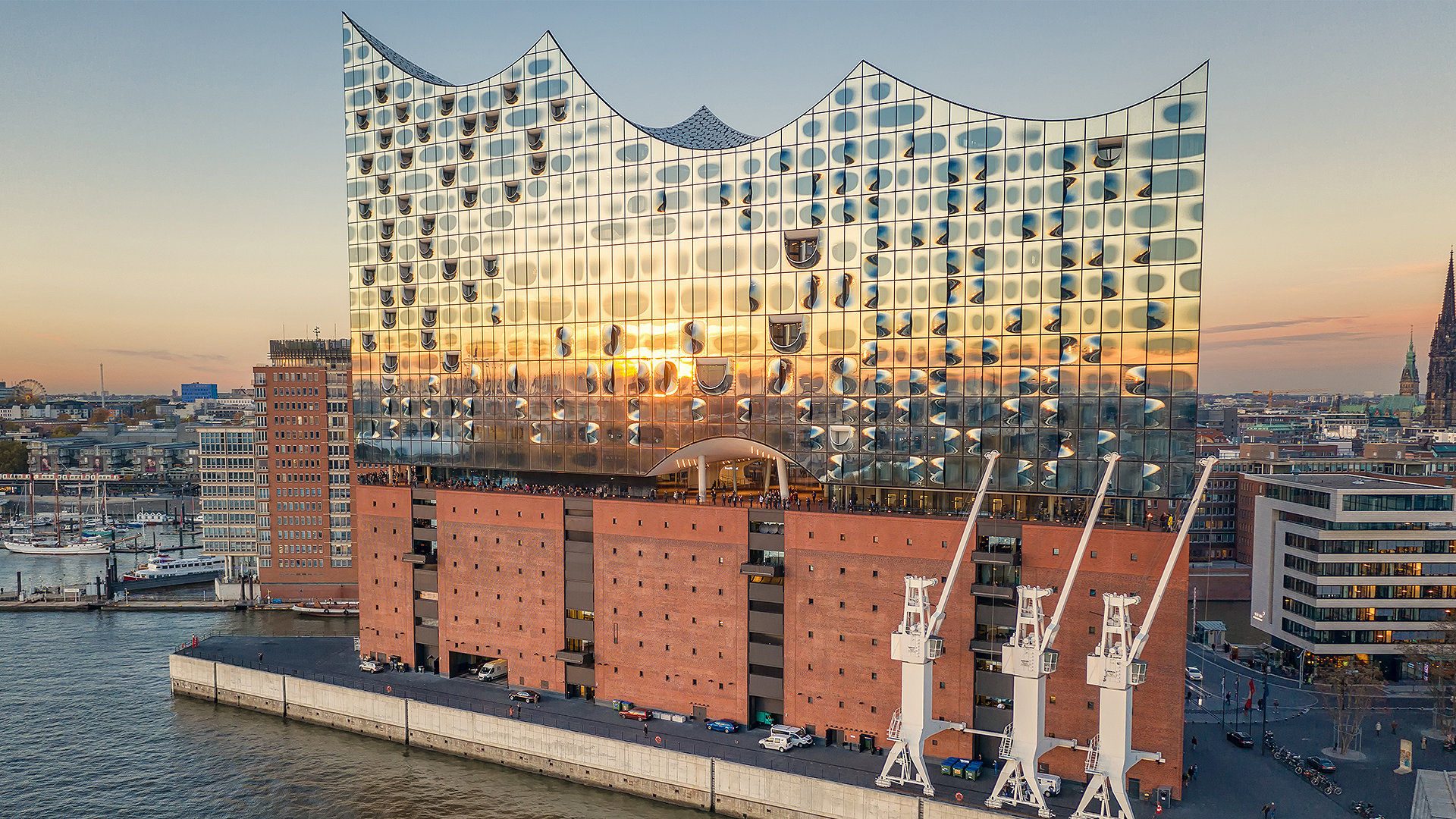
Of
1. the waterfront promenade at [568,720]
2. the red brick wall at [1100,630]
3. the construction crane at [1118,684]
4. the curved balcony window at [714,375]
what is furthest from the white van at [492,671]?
the construction crane at [1118,684]

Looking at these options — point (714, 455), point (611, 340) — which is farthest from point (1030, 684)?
point (611, 340)

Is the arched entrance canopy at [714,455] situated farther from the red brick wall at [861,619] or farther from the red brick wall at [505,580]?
the red brick wall at [505,580]

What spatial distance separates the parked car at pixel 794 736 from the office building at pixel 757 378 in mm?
1100

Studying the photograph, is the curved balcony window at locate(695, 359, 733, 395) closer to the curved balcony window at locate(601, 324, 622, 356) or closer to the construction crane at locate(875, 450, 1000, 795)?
the curved balcony window at locate(601, 324, 622, 356)

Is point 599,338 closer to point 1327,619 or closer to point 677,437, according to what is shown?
point 677,437

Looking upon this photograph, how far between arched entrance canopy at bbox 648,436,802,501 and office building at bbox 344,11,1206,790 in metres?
0.34

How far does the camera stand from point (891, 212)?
50.9 meters

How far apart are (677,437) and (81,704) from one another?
50.3 metres

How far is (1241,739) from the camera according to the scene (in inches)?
1964

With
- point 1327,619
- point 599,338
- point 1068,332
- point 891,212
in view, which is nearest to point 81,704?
point 599,338

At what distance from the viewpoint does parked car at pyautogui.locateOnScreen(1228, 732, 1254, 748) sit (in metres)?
49.8

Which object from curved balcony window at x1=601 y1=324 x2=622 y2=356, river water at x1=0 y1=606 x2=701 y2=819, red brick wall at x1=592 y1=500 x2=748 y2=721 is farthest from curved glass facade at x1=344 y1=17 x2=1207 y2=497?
river water at x1=0 y1=606 x2=701 y2=819

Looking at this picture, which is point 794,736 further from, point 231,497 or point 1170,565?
point 231,497

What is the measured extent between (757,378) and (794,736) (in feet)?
70.0
